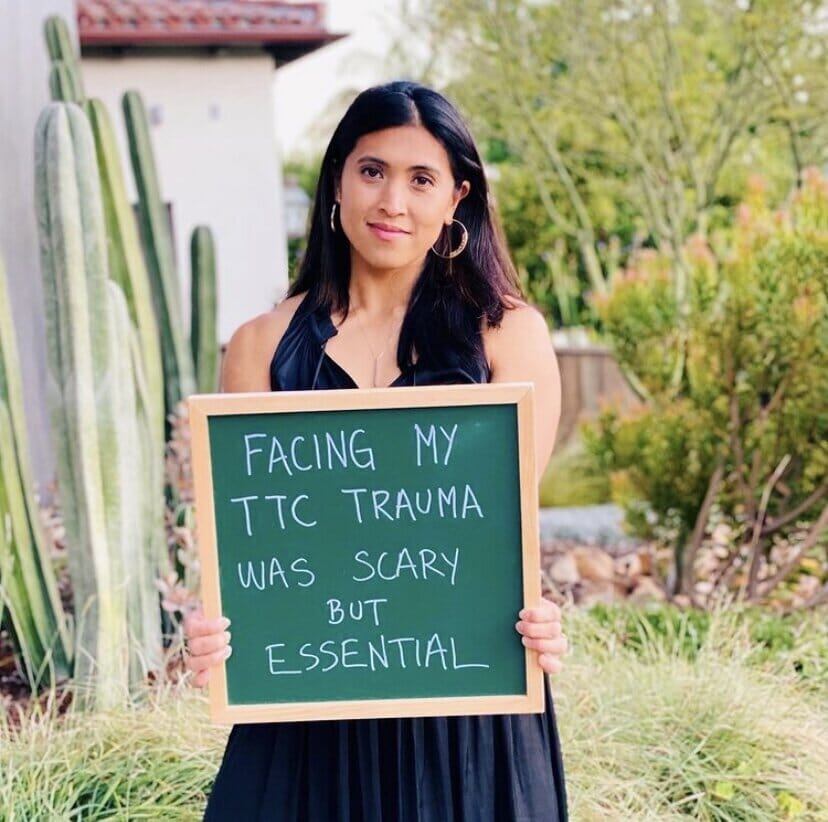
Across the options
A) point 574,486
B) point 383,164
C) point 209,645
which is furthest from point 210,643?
point 574,486

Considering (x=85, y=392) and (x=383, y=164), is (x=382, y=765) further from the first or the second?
(x=85, y=392)

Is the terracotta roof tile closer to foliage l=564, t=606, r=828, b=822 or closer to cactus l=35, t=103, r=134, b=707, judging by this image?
cactus l=35, t=103, r=134, b=707

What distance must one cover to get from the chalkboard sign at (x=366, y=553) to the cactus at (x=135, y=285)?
231cm

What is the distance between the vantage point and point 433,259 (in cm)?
210

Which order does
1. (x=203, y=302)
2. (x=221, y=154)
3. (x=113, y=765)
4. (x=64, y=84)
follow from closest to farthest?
(x=113, y=765)
(x=64, y=84)
(x=203, y=302)
(x=221, y=154)

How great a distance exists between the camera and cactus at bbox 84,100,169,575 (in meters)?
4.10

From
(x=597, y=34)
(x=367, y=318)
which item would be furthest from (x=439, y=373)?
(x=597, y=34)

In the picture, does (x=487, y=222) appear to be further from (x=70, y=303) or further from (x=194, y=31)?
(x=194, y=31)

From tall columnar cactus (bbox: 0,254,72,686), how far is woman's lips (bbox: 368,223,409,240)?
2.10m

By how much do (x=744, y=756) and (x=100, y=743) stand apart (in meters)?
1.80

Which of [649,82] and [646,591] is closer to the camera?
[646,591]

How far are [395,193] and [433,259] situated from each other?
0.74ft

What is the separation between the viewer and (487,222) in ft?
7.00

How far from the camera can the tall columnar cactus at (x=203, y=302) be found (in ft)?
16.0
